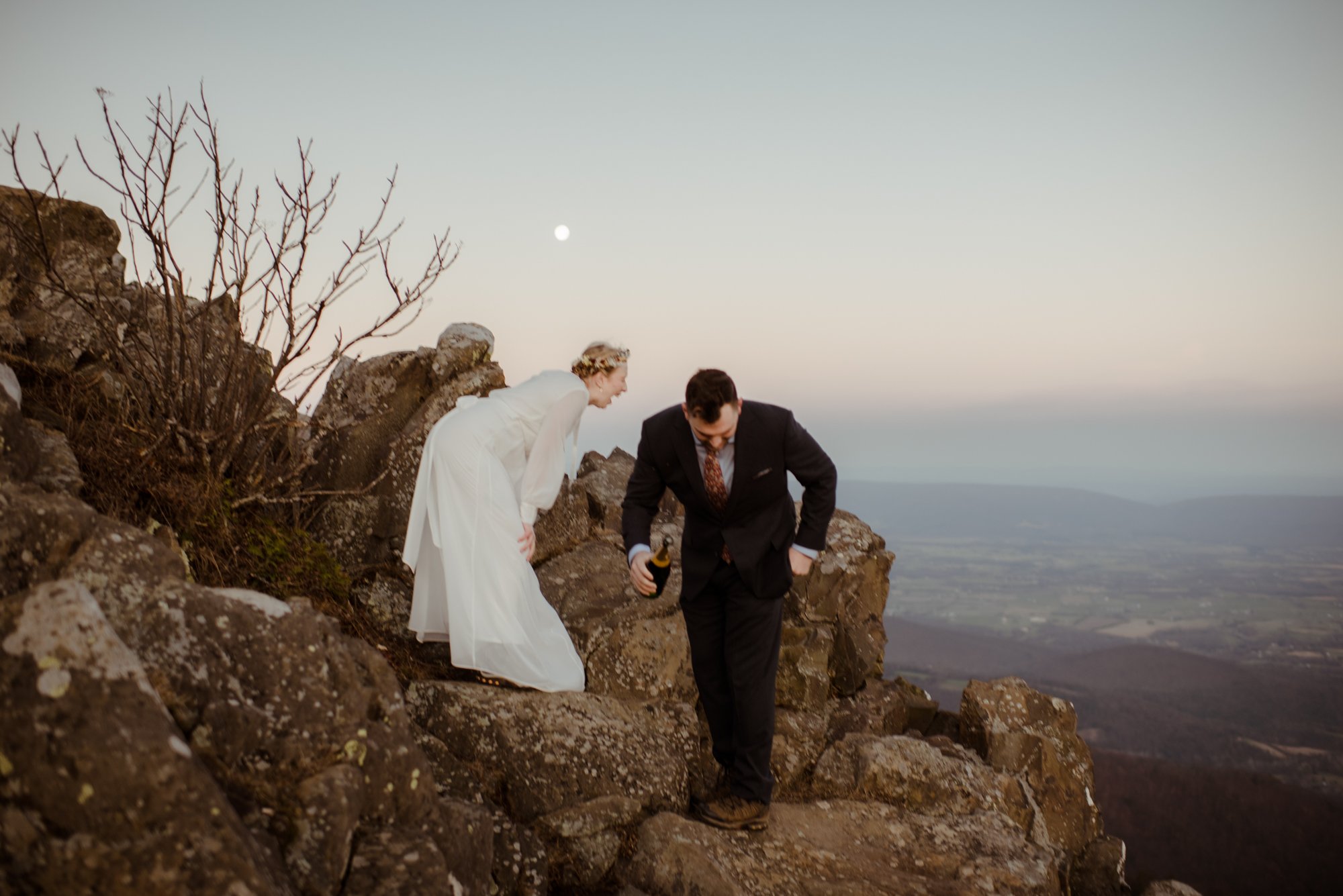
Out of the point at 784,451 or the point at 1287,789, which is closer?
the point at 784,451

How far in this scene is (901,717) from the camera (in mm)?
9008

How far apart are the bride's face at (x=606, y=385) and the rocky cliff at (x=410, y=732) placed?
2085mm

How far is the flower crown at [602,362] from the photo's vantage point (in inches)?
251

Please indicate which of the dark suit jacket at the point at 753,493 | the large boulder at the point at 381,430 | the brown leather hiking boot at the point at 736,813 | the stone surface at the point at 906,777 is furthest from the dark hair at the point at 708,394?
the large boulder at the point at 381,430

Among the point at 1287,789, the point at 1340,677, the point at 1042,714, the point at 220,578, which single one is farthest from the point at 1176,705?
the point at 220,578

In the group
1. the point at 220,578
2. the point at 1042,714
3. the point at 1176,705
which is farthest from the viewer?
the point at 1176,705

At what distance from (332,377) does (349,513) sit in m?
2.28

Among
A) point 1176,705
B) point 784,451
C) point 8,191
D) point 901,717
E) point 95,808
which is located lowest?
point 1176,705

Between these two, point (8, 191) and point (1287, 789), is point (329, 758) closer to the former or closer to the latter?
point (8, 191)

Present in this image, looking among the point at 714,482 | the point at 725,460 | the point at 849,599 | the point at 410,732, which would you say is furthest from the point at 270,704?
the point at 849,599

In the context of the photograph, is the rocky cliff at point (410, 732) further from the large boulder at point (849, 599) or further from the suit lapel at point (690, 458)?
the suit lapel at point (690, 458)

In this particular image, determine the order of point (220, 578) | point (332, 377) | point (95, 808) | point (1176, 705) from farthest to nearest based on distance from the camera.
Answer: point (1176, 705) < point (332, 377) < point (220, 578) < point (95, 808)

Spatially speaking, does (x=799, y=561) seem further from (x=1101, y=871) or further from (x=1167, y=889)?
(x=1101, y=871)

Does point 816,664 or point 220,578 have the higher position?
point 220,578
